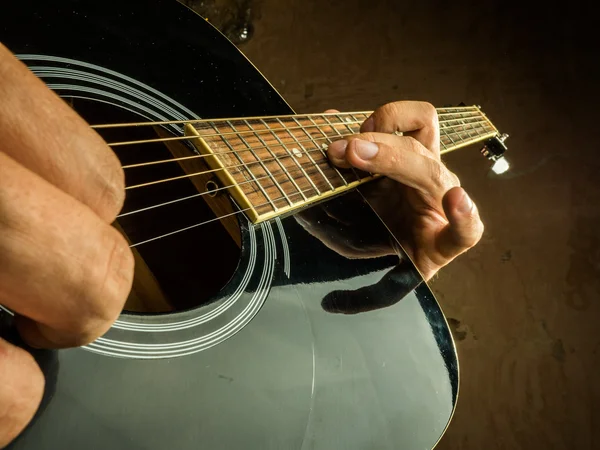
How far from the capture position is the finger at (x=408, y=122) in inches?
41.4

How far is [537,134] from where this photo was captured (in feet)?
6.91

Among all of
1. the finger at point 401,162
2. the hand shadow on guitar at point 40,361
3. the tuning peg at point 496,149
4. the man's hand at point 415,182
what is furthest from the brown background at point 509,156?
the hand shadow on guitar at point 40,361

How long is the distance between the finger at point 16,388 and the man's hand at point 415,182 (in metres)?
0.64

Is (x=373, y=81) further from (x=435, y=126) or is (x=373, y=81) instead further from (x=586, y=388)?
(x=586, y=388)

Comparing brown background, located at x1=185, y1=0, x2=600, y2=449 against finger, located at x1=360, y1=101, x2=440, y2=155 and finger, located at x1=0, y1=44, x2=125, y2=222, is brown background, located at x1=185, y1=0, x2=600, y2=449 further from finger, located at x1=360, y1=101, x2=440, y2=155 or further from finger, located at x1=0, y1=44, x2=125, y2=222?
finger, located at x1=0, y1=44, x2=125, y2=222

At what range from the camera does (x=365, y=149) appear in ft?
2.90

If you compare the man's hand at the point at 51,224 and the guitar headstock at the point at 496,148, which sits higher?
the man's hand at the point at 51,224

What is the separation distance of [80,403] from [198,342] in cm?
15

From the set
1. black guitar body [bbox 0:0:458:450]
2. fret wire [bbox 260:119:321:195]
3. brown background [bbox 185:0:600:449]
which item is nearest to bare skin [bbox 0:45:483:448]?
black guitar body [bbox 0:0:458:450]

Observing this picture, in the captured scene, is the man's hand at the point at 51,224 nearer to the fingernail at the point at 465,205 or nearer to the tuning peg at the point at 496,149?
the fingernail at the point at 465,205

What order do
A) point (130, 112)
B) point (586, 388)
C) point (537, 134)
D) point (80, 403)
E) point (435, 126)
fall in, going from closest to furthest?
point (80, 403) < point (130, 112) < point (435, 126) < point (586, 388) < point (537, 134)

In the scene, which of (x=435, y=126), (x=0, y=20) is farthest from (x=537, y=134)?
(x=0, y=20)

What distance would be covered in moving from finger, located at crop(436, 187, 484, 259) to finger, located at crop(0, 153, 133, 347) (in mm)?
774

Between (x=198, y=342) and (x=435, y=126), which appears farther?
(x=435, y=126)
